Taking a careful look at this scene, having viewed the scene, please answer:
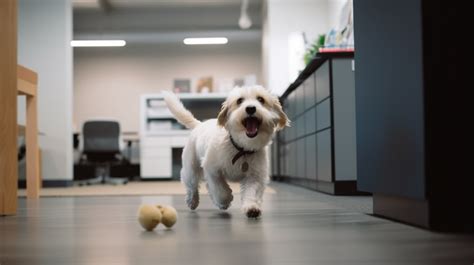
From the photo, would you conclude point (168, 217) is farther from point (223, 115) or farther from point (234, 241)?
point (223, 115)

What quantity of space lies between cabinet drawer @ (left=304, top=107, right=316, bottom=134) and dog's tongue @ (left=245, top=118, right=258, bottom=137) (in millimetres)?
2319

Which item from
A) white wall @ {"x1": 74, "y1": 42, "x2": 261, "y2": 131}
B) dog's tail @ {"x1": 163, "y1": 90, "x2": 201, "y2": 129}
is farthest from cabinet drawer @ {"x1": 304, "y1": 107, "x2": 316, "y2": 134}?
white wall @ {"x1": 74, "y1": 42, "x2": 261, "y2": 131}

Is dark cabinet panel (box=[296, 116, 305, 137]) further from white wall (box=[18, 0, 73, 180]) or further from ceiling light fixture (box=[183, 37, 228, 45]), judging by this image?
ceiling light fixture (box=[183, 37, 228, 45])

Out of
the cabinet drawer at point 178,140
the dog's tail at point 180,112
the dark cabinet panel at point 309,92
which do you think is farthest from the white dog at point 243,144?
the cabinet drawer at point 178,140

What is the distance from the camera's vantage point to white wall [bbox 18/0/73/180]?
7938mm

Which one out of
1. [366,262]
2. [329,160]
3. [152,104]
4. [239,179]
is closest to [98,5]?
[152,104]

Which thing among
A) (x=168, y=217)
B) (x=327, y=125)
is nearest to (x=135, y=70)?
(x=327, y=125)

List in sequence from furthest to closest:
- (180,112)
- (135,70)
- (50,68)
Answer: (135,70) < (50,68) < (180,112)

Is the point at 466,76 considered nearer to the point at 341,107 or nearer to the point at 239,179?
the point at 239,179

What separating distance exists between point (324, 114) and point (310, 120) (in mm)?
700

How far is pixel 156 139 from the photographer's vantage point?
9.12 meters

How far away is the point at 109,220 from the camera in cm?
254

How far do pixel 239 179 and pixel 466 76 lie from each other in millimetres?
1243

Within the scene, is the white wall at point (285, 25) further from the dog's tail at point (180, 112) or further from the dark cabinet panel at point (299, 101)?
the dog's tail at point (180, 112)
